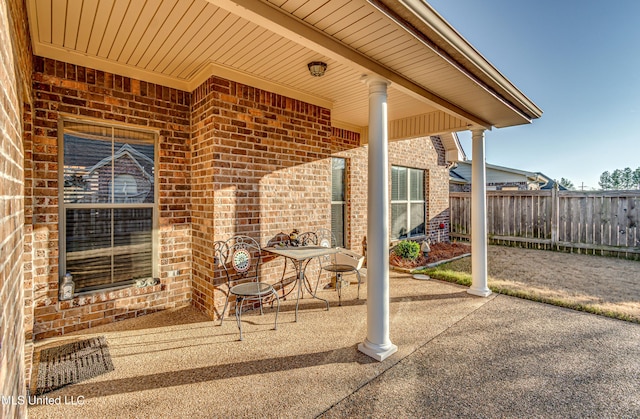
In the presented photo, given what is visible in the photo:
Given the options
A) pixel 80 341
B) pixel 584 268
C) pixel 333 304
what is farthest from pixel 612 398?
pixel 584 268

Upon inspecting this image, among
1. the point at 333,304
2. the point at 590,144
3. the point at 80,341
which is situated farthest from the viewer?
the point at 590,144

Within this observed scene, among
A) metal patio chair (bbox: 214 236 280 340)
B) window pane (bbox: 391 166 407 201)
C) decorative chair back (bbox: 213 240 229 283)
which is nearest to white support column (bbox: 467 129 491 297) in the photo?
window pane (bbox: 391 166 407 201)

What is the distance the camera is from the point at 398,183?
7.14m

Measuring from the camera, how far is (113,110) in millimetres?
3287

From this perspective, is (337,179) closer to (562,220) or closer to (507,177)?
(562,220)

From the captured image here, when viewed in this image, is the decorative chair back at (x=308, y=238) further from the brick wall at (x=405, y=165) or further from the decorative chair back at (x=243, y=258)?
the brick wall at (x=405, y=165)

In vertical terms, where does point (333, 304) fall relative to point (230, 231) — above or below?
below

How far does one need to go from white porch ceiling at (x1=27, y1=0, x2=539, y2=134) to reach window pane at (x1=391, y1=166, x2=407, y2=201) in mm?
2940

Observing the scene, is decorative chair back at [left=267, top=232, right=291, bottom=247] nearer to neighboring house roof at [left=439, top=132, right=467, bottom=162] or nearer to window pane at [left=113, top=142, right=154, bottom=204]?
window pane at [left=113, top=142, right=154, bottom=204]

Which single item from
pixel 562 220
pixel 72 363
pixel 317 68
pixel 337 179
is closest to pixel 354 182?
pixel 337 179

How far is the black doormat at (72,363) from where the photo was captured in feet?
7.44

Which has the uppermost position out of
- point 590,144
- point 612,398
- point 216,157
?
point 590,144

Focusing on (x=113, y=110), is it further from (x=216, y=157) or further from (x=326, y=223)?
(x=326, y=223)

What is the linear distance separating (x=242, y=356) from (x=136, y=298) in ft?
5.69
